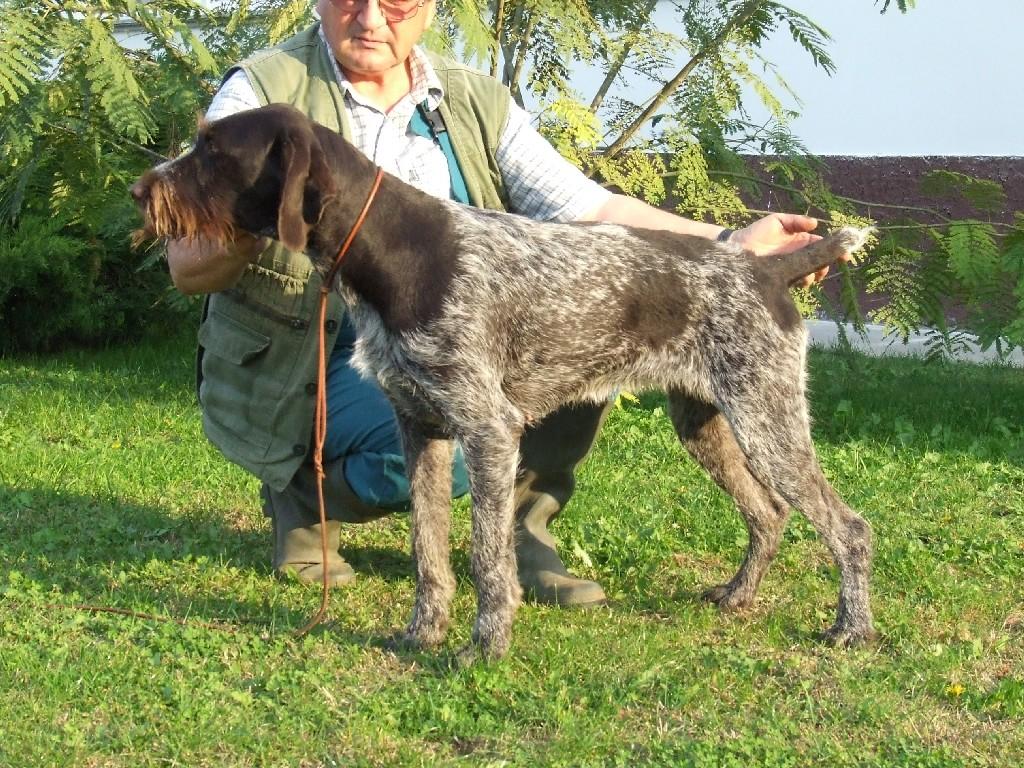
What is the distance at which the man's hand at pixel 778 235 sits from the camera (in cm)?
441

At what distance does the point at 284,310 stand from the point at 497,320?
38.0 inches

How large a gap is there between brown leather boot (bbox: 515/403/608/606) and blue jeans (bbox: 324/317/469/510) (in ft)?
0.97

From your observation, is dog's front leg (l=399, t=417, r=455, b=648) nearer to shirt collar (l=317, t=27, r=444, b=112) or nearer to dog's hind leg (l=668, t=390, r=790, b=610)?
dog's hind leg (l=668, t=390, r=790, b=610)

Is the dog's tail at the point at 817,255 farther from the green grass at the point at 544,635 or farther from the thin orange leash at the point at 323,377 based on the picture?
the thin orange leash at the point at 323,377

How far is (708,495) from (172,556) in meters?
2.32

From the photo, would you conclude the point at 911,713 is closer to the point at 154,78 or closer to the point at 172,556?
the point at 172,556

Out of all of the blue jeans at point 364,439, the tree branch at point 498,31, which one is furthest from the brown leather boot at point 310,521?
the tree branch at point 498,31

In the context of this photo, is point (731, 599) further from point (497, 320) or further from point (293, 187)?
point (293, 187)

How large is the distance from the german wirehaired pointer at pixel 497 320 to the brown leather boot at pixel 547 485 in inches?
19.3

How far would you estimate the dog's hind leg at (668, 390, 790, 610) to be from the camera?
14.5ft

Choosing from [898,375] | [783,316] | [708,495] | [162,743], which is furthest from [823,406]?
[162,743]

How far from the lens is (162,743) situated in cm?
320

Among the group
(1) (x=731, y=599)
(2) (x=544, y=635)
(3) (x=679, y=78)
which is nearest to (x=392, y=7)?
(2) (x=544, y=635)

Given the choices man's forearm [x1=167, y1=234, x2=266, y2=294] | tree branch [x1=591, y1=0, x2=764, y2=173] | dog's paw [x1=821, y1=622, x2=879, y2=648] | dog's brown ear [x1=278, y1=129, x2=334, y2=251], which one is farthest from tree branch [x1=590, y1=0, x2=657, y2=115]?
dog's paw [x1=821, y1=622, x2=879, y2=648]
